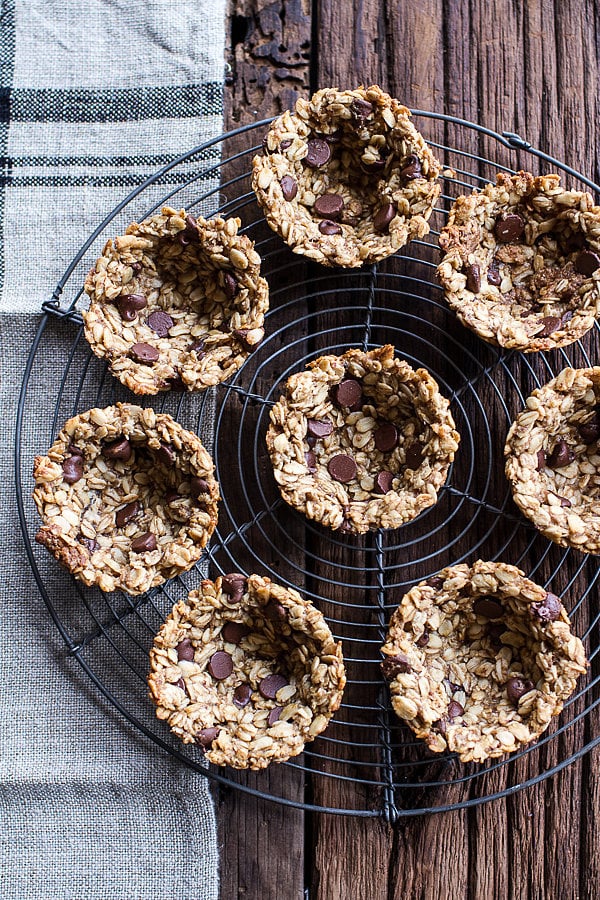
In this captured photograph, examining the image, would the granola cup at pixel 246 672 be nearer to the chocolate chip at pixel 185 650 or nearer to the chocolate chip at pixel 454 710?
the chocolate chip at pixel 185 650

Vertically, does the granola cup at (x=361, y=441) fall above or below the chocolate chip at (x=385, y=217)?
below

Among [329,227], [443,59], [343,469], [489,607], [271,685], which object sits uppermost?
[443,59]

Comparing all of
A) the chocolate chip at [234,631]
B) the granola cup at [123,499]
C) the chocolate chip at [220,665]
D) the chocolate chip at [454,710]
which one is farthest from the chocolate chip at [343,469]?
the chocolate chip at [454,710]

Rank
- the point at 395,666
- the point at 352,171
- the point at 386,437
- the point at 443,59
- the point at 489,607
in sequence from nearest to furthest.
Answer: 1. the point at 395,666
2. the point at 489,607
3. the point at 386,437
4. the point at 352,171
5. the point at 443,59

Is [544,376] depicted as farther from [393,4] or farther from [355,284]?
[393,4]

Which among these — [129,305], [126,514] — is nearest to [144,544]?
[126,514]

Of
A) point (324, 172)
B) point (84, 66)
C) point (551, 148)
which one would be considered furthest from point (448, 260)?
point (84, 66)

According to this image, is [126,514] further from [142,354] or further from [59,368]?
[59,368]

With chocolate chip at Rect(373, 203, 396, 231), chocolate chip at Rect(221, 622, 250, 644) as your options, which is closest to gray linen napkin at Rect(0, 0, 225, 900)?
chocolate chip at Rect(221, 622, 250, 644)
